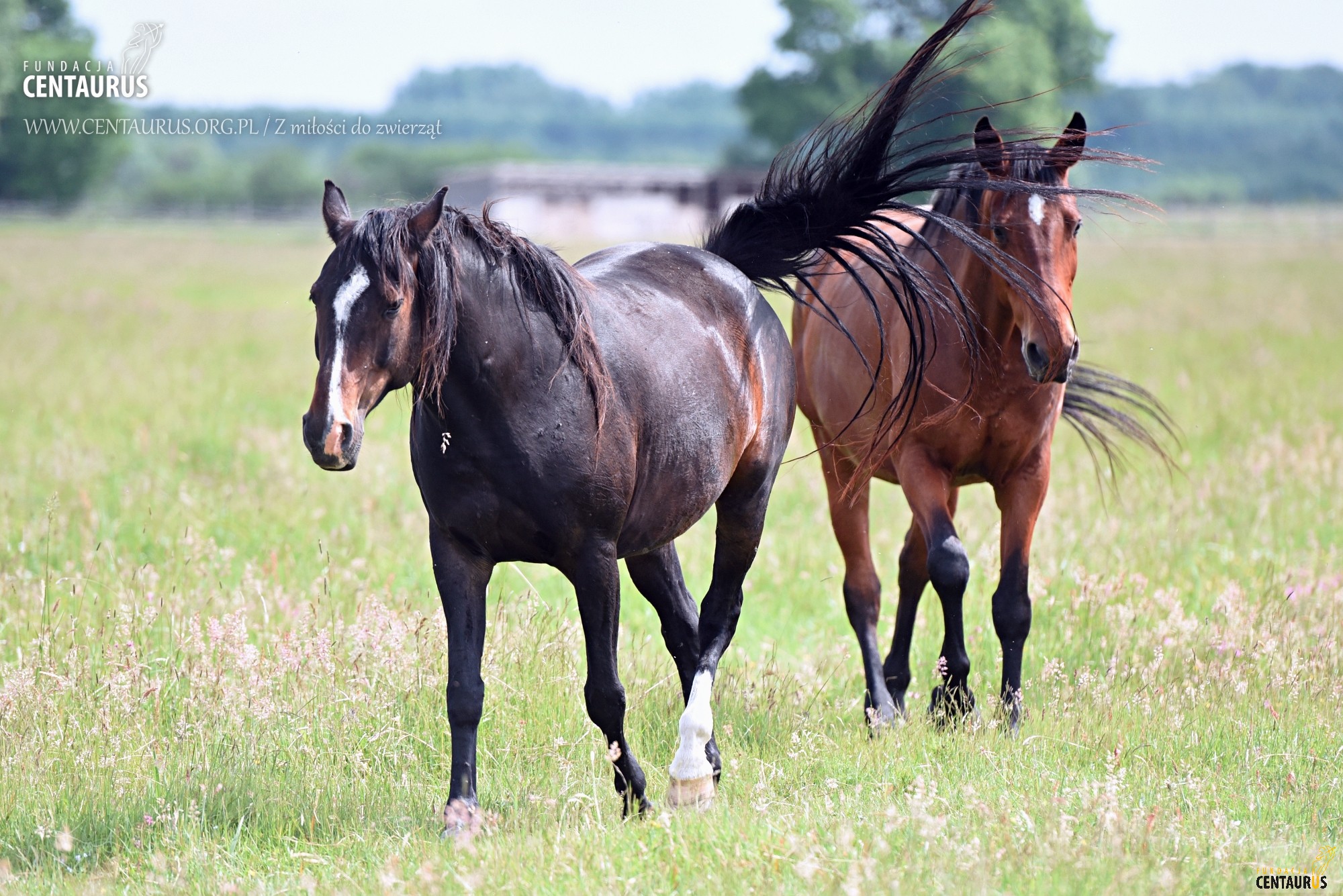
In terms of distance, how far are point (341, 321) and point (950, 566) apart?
9.17 feet

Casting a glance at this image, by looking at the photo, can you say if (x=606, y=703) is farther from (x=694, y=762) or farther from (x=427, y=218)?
(x=427, y=218)

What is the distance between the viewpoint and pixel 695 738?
4055 millimetres

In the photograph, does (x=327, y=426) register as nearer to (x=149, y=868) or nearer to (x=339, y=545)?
(x=149, y=868)

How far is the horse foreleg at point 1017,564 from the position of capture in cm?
517

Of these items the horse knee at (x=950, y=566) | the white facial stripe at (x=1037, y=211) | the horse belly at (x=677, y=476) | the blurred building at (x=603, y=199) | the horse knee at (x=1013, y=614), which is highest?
the blurred building at (x=603, y=199)

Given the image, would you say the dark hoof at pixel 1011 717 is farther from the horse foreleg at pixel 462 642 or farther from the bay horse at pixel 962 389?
the horse foreleg at pixel 462 642

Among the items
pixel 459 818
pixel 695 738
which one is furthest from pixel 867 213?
pixel 459 818

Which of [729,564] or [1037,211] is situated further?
[1037,211]

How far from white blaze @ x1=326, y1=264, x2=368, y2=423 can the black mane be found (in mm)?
45

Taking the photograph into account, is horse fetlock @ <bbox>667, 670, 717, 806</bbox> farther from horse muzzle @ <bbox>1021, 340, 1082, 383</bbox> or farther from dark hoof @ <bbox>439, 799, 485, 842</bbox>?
horse muzzle @ <bbox>1021, 340, 1082, 383</bbox>

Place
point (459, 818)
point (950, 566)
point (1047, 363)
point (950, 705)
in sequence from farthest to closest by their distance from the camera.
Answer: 1. point (950, 705)
2. point (950, 566)
3. point (1047, 363)
4. point (459, 818)

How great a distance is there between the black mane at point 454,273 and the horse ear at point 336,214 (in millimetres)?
92

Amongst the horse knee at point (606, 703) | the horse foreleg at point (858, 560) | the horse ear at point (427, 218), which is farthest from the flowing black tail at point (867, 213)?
the horse ear at point (427, 218)

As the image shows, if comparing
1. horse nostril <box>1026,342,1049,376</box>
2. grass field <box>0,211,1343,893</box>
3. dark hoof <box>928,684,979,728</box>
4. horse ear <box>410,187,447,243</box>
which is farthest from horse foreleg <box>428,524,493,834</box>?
horse nostril <box>1026,342,1049,376</box>
